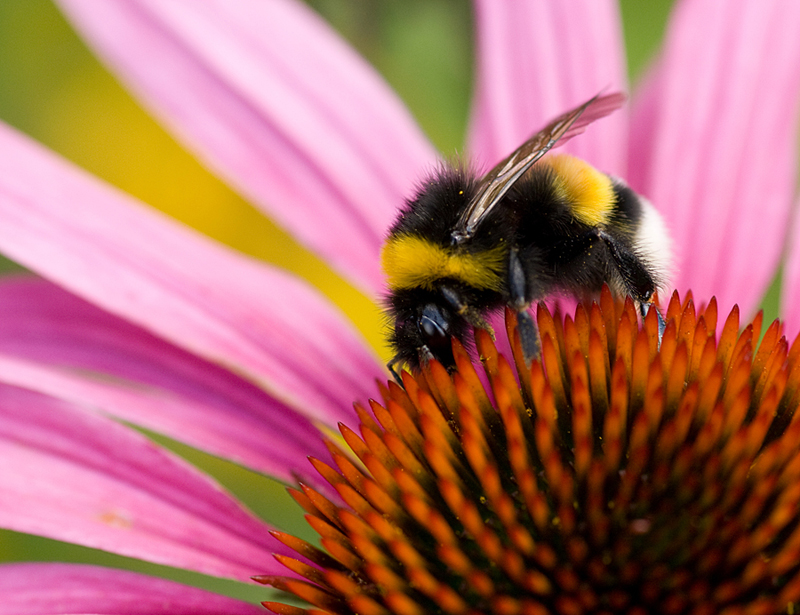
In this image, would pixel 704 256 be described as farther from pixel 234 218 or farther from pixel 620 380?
pixel 234 218

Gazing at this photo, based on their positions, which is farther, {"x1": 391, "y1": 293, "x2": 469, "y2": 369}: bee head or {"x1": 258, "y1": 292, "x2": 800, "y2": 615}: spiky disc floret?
{"x1": 391, "y1": 293, "x2": 469, "y2": 369}: bee head

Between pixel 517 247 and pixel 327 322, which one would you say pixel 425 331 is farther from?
pixel 327 322

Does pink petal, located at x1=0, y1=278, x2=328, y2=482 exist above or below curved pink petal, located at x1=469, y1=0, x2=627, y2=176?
below

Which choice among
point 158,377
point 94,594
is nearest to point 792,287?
point 158,377

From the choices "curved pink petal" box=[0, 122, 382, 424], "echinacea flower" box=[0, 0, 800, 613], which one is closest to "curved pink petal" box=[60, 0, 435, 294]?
"echinacea flower" box=[0, 0, 800, 613]

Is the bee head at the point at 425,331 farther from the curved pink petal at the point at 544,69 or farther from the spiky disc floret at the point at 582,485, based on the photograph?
the curved pink petal at the point at 544,69

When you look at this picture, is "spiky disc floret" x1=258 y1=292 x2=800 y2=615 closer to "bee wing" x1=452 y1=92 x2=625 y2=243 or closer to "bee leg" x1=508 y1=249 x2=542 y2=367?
"bee leg" x1=508 y1=249 x2=542 y2=367

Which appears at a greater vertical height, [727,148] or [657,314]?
[727,148]
